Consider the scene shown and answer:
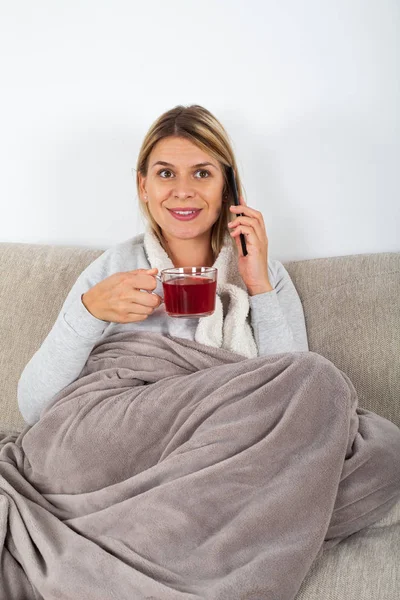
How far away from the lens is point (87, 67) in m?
2.13

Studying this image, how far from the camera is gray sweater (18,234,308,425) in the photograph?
1.54 m

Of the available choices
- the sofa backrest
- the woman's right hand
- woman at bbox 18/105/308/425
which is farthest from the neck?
the woman's right hand

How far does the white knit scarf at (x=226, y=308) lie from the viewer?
1.65 metres

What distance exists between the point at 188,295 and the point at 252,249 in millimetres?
334

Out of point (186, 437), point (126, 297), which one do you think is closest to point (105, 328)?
point (126, 297)

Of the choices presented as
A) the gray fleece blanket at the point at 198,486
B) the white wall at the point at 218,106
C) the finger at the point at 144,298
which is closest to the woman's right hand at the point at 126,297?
the finger at the point at 144,298

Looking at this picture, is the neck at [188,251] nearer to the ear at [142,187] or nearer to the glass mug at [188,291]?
the ear at [142,187]

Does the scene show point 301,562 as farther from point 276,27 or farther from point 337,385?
point 276,27

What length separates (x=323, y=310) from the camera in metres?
1.78

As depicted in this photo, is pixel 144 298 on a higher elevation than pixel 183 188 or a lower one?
lower

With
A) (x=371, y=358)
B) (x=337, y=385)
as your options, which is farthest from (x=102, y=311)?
(x=371, y=358)

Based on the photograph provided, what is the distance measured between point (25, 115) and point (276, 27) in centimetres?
80

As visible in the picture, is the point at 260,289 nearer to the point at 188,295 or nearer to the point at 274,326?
the point at 274,326

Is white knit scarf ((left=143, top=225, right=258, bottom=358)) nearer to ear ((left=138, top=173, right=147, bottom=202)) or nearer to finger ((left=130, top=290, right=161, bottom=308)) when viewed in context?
ear ((left=138, top=173, right=147, bottom=202))
